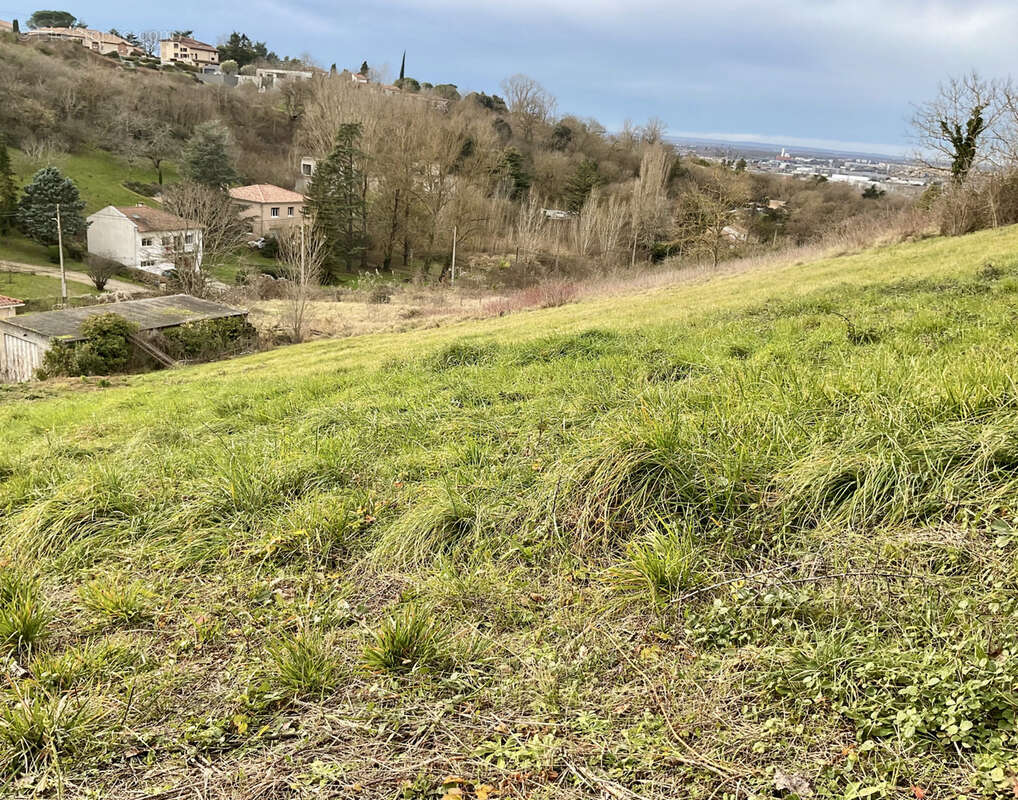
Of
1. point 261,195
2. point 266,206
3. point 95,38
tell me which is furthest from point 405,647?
point 95,38

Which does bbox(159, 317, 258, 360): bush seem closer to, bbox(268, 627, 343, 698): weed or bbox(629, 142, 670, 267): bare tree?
bbox(268, 627, 343, 698): weed

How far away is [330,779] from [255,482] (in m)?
2.37

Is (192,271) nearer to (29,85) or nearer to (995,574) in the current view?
(995,574)

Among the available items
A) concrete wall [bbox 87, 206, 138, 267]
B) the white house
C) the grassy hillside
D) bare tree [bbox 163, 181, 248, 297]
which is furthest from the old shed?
concrete wall [bbox 87, 206, 138, 267]

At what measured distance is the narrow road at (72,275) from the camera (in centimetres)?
3878

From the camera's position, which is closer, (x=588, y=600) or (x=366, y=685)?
(x=366, y=685)

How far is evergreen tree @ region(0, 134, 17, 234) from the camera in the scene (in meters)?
42.7

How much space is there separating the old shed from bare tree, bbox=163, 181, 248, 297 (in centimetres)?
1182

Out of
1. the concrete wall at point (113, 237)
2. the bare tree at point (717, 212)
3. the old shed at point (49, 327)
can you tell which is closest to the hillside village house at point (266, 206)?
the concrete wall at point (113, 237)

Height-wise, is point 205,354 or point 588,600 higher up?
point 588,600

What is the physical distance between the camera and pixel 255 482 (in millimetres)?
4074

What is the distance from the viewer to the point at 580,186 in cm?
6253

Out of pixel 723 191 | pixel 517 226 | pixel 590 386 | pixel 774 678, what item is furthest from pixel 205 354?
pixel 517 226

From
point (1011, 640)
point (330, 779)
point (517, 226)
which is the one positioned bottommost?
point (330, 779)
